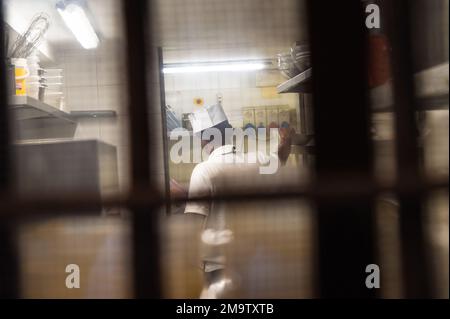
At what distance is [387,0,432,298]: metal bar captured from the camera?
565 mm

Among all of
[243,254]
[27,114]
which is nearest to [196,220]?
[243,254]

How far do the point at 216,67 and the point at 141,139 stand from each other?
175 millimetres

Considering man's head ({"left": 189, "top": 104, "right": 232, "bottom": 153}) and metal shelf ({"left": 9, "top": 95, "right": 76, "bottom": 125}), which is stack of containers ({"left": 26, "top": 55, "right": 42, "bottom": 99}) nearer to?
metal shelf ({"left": 9, "top": 95, "right": 76, "bottom": 125})

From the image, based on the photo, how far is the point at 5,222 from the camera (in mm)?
539

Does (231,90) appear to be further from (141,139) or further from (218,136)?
(141,139)

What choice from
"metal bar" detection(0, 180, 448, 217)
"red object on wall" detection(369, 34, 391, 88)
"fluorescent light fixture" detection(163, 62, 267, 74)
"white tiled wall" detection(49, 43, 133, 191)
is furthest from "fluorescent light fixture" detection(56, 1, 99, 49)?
"red object on wall" detection(369, 34, 391, 88)

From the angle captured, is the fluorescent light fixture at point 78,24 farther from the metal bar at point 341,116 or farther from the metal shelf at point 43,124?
the metal bar at point 341,116

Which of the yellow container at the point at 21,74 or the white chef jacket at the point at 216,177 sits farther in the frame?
the yellow container at the point at 21,74

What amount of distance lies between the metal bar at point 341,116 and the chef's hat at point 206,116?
15 centimetres

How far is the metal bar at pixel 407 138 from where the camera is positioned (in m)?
0.57

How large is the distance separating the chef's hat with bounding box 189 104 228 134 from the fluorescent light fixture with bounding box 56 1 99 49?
18 cm

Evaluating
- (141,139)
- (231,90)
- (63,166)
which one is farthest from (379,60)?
(63,166)

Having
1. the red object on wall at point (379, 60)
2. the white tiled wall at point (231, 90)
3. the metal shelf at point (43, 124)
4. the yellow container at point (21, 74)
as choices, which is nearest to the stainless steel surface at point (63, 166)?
the metal shelf at point (43, 124)

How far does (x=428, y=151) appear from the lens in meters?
0.62
